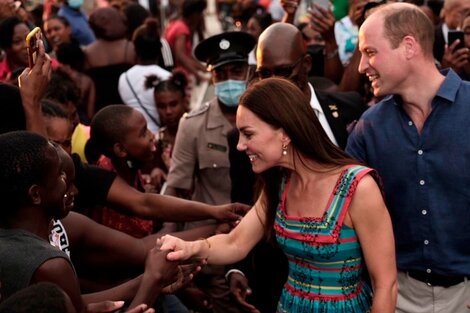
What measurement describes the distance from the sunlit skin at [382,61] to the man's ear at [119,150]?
5.40ft

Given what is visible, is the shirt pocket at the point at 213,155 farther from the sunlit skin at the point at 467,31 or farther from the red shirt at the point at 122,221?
the sunlit skin at the point at 467,31

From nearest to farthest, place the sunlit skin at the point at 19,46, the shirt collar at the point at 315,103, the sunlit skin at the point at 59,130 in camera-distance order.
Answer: the shirt collar at the point at 315,103
the sunlit skin at the point at 59,130
the sunlit skin at the point at 19,46

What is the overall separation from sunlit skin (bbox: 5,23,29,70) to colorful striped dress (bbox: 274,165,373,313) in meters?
4.13

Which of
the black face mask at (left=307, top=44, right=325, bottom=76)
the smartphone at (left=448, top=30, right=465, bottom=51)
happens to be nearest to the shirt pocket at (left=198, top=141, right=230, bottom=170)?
the black face mask at (left=307, top=44, right=325, bottom=76)

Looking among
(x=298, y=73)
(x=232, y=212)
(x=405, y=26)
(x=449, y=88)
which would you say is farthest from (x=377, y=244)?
(x=298, y=73)

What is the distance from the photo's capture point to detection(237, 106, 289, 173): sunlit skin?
3.63m

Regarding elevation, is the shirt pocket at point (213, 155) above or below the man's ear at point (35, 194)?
below

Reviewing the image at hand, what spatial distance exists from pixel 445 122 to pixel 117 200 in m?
1.86

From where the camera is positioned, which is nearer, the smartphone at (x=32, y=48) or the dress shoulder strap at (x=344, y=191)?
the dress shoulder strap at (x=344, y=191)

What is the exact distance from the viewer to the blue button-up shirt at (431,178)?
12.4ft

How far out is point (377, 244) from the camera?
3.48 metres

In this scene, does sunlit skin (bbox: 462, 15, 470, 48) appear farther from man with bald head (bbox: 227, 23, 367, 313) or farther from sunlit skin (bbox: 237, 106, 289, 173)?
sunlit skin (bbox: 237, 106, 289, 173)

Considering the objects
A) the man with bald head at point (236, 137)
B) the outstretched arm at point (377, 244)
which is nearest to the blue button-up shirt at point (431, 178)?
the outstretched arm at point (377, 244)

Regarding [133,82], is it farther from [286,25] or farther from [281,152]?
[281,152]
